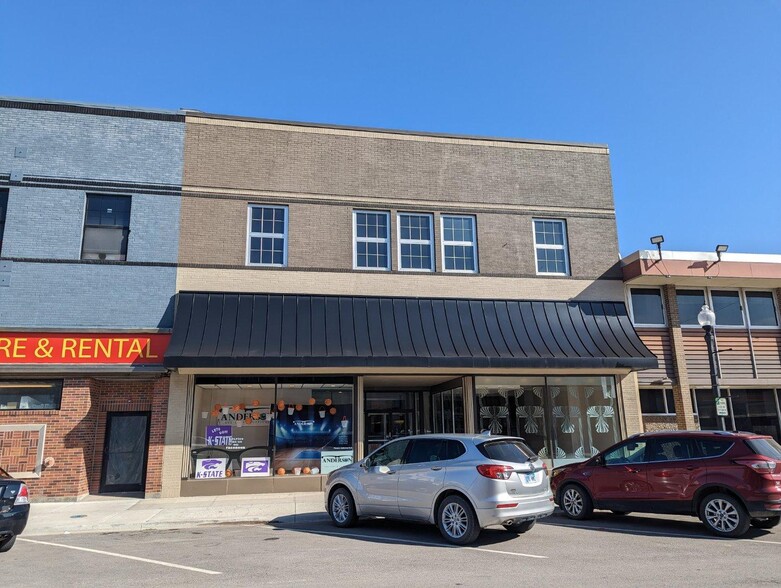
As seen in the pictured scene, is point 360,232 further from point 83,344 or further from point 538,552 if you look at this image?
point 538,552

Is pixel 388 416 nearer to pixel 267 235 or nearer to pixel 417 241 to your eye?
pixel 417 241

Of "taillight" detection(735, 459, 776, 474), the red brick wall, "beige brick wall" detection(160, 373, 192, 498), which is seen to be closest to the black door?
the red brick wall

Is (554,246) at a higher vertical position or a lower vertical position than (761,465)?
higher

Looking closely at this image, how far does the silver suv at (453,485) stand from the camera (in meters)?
8.35

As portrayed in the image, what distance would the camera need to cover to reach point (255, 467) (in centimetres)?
1462

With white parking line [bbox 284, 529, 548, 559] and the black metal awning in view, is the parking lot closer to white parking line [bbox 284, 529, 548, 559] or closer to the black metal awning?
white parking line [bbox 284, 529, 548, 559]

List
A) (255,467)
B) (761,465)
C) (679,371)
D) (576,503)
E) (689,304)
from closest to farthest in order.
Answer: (761,465) < (576,503) < (255,467) < (679,371) < (689,304)

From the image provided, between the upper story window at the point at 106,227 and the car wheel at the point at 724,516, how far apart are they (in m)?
14.0

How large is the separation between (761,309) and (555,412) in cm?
761

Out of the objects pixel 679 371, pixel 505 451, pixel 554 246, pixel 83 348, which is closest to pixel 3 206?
pixel 83 348

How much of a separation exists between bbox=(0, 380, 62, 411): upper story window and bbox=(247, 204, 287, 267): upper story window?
18.3ft

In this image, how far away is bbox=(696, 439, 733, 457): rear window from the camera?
30.0 feet

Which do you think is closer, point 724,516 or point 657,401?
point 724,516

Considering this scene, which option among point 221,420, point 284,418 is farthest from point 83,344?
point 284,418
